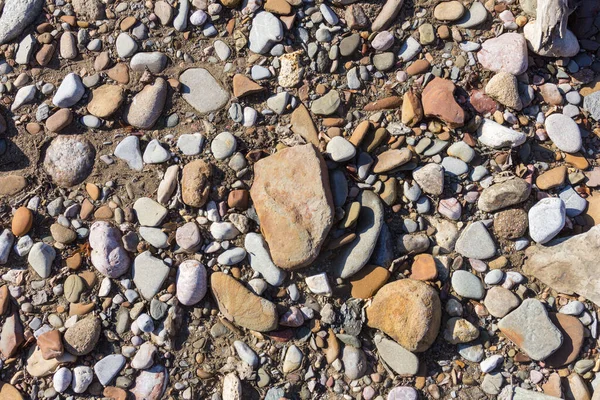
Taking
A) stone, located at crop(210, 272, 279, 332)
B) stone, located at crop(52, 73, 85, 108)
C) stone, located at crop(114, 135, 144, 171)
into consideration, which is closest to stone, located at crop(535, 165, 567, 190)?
stone, located at crop(210, 272, 279, 332)

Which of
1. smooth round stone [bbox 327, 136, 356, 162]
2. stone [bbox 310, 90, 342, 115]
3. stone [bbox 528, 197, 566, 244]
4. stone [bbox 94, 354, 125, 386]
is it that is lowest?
stone [bbox 94, 354, 125, 386]

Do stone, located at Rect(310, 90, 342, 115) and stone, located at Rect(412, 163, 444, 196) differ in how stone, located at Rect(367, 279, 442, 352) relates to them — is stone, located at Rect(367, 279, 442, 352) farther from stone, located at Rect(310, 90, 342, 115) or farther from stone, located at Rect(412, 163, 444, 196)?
stone, located at Rect(310, 90, 342, 115)

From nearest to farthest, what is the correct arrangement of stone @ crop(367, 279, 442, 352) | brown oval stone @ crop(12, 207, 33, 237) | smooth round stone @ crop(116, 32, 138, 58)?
stone @ crop(367, 279, 442, 352) < brown oval stone @ crop(12, 207, 33, 237) < smooth round stone @ crop(116, 32, 138, 58)

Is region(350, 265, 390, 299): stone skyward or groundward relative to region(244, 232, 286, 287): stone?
groundward

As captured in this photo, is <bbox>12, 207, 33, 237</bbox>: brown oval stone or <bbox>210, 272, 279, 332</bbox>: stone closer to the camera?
<bbox>210, 272, 279, 332</bbox>: stone

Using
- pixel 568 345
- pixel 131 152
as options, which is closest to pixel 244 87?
pixel 131 152

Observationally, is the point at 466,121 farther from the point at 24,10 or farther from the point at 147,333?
the point at 24,10

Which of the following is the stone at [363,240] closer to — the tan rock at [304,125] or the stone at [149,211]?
the tan rock at [304,125]
